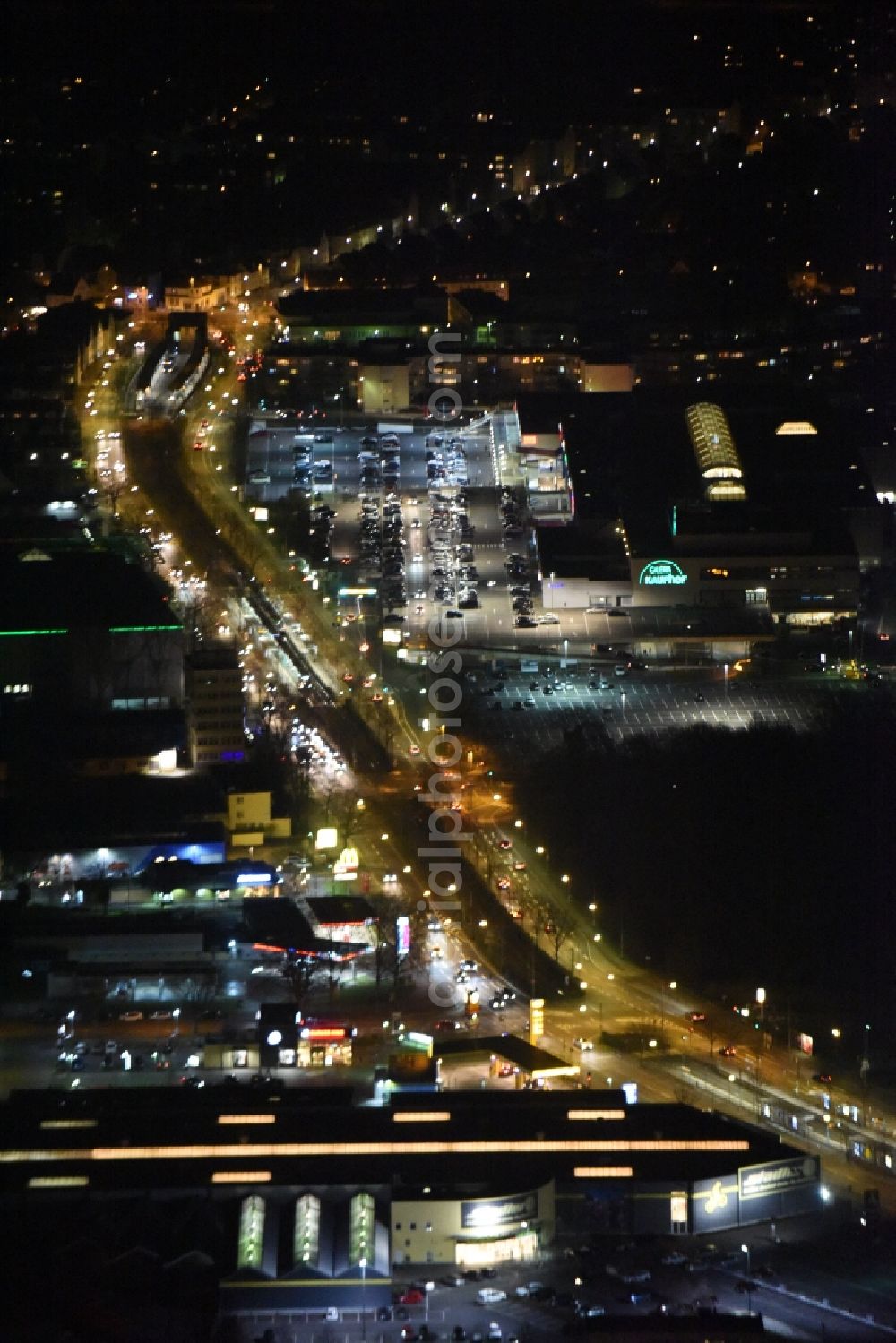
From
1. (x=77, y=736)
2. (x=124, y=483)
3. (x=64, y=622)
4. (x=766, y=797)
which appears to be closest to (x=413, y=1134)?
(x=766, y=797)

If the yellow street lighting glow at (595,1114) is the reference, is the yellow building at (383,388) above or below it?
above

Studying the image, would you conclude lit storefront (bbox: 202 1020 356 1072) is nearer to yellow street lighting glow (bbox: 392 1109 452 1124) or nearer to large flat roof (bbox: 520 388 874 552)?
yellow street lighting glow (bbox: 392 1109 452 1124)

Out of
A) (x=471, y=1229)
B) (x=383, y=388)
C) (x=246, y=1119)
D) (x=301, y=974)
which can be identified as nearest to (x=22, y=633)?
(x=301, y=974)

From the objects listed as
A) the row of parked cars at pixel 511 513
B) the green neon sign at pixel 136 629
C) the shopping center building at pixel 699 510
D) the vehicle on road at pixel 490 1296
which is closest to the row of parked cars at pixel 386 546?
the row of parked cars at pixel 511 513

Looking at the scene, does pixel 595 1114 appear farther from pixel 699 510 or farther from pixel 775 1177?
pixel 699 510

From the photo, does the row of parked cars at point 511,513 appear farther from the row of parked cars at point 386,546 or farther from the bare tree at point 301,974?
the bare tree at point 301,974

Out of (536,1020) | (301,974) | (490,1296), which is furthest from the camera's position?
(301,974)
